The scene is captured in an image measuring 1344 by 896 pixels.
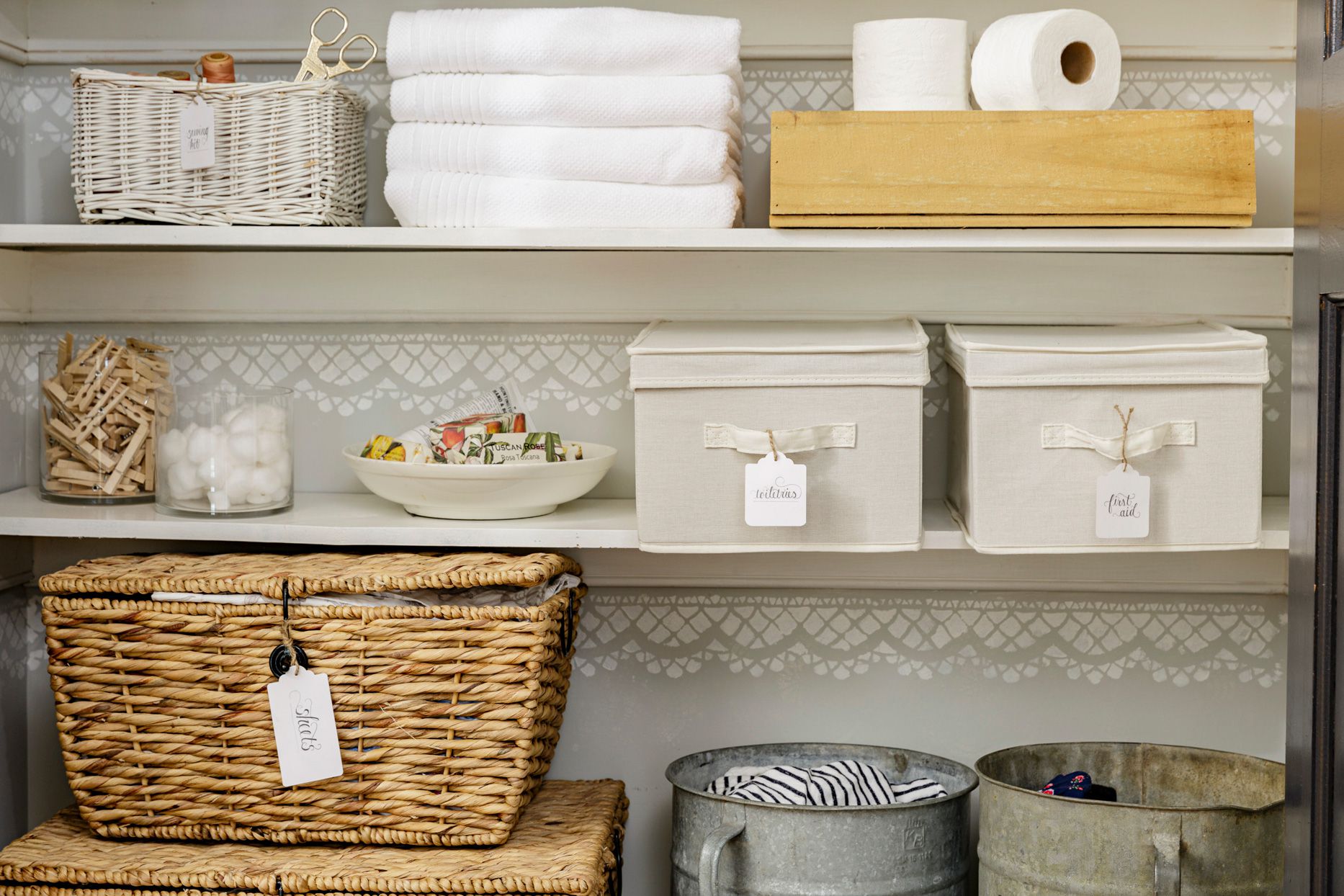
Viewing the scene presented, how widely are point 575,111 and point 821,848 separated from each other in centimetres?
93

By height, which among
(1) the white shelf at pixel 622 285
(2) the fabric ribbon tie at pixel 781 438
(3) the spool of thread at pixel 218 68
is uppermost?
(3) the spool of thread at pixel 218 68

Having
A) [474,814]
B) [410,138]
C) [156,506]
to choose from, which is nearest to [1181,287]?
[410,138]

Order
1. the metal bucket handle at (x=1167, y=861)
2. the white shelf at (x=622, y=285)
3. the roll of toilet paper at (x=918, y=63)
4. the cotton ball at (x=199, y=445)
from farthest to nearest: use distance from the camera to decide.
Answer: the white shelf at (x=622, y=285), the cotton ball at (x=199, y=445), the roll of toilet paper at (x=918, y=63), the metal bucket handle at (x=1167, y=861)

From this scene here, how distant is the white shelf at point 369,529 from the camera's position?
1571mm

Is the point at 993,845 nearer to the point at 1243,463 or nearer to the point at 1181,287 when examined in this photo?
the point at 1243,463

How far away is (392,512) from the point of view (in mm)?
1708

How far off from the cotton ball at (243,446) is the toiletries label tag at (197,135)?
0.34 metres

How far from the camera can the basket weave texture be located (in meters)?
1.45

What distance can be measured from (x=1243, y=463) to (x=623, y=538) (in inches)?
28.9

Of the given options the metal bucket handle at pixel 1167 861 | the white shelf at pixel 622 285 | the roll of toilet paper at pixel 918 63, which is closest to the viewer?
the metal bucket handle at pixel 1167 861

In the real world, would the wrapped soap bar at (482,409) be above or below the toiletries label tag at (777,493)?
above

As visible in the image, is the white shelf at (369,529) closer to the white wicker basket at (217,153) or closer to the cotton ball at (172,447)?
the cotton ball at (172,447)

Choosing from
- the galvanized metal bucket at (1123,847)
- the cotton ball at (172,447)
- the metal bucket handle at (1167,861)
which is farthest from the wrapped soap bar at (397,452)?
the metal bucket handle at (1167,861)

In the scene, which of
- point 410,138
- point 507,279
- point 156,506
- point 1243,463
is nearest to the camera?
point 1243,463
